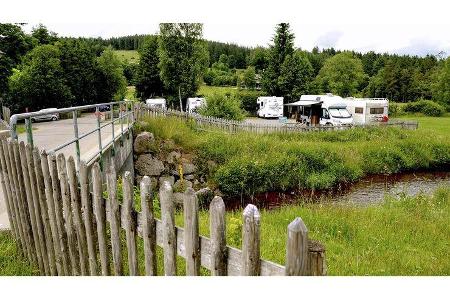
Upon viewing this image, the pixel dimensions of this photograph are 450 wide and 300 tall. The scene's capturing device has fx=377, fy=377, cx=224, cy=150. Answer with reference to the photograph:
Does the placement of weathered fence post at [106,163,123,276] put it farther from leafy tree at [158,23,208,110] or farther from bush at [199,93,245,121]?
leafy tree at [158,23,208,110]

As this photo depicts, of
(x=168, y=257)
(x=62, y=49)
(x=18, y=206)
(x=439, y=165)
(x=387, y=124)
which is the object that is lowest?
(x=439, y=165)

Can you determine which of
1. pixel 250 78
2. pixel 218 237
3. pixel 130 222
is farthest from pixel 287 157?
pixel 250 78

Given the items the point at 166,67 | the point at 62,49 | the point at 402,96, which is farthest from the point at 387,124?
the point at 402,96

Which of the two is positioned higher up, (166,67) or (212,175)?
(166,67)

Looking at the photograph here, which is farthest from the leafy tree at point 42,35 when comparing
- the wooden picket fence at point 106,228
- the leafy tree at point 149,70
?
the wooden picket fence at point 106,228

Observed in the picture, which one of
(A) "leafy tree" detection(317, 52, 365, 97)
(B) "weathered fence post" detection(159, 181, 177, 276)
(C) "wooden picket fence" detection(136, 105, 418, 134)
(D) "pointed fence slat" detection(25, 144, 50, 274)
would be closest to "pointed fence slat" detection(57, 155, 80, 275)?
(D) "pointed fence slat" detection(25, 144, 50, 274)

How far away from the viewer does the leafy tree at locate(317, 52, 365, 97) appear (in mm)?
66675

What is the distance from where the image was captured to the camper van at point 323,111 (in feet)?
93.9

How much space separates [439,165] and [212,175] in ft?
45.9

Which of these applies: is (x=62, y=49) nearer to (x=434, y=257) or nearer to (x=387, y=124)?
(x=387, y=124)

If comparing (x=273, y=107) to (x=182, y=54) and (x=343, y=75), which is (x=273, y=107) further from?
(x=343, y=75)

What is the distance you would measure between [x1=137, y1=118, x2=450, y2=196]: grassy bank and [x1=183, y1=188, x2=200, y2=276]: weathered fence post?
47.3ft

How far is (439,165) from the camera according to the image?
22141mm

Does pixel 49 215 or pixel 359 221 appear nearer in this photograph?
pixel 49 215
